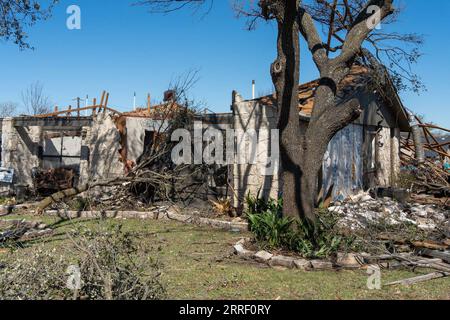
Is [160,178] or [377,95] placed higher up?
[377,95]

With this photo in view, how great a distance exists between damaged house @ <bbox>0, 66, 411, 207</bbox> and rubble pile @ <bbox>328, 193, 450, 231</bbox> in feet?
2.07

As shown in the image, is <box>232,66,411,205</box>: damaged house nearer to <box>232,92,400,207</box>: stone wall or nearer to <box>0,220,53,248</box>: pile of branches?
→ <box>232,92,400,207</box>: stone wall

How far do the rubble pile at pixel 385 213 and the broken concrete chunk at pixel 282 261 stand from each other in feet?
8.77

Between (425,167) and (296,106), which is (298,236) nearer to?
(296,106)

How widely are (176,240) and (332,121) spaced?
390 centimetres

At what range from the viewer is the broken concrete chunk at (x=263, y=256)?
7.34 meters

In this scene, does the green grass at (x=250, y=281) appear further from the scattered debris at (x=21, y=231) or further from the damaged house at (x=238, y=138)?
the damaged house at (x=238, y=138)

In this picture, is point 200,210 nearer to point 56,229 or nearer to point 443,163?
→ point 56,229

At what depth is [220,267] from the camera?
7031 millimetres

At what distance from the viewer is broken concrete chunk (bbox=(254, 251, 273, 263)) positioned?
734 cm

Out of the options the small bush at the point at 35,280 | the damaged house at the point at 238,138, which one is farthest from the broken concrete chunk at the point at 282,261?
the damaged house at the point at 238,138
